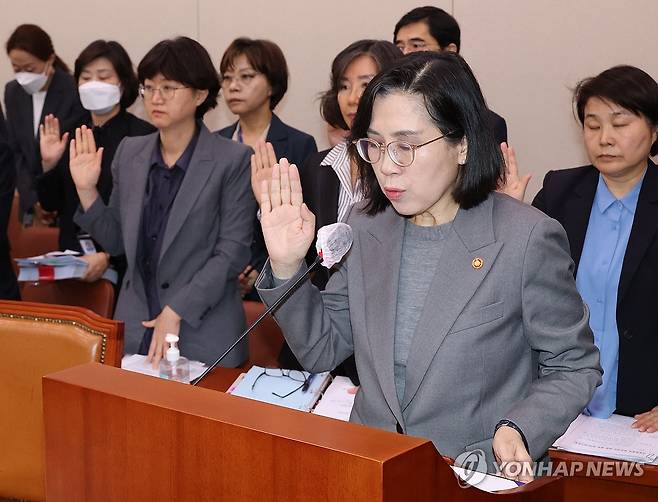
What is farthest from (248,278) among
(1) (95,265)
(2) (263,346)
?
(2) (263,346)

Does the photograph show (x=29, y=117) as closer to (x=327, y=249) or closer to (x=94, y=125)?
(x=94, y=125)

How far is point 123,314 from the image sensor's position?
9.96 ft

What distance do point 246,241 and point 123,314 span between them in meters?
0.47

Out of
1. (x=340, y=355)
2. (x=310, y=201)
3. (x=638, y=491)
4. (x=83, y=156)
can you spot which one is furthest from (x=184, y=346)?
(x=638, y=491)

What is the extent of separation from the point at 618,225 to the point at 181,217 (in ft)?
4.50

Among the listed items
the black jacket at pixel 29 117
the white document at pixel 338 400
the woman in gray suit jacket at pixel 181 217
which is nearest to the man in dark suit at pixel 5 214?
the woman in gray suit jacket at pixel 181 217

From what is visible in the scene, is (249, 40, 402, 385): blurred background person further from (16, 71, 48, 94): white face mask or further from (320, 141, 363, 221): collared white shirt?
(16, 71, 48, 94): white face mask

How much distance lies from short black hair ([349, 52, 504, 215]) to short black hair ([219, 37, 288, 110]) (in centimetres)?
232

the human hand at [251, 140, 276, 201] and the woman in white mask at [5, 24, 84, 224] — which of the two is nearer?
the human hand at [251, 140, 276, 201]

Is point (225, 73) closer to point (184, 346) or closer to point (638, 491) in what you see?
point (184, 346)

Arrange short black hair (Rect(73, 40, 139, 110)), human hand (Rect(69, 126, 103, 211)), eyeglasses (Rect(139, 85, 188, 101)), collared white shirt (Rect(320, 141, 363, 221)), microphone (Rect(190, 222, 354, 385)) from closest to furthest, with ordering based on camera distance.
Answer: microphone (Rect(190, 222, 354, 385)) → collared white shirt (Rect(320, 141, 363, 221)) → eyeglasses (Rect(139, 85, 188, 101)) → human hand (Rect(69, 126, 103, 211)) → short black hair (Rect(73, 40, 139, 110))

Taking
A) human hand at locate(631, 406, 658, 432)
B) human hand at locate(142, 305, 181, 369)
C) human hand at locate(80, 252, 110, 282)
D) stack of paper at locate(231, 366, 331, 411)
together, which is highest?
human hand at locate(80, 252, 110, 282)

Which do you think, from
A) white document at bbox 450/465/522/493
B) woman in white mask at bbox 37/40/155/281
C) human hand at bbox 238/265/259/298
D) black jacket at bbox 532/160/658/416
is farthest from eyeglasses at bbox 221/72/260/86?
white document at bbox 450/465/522/493

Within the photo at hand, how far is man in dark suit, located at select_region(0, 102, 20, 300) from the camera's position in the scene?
10.9ft
